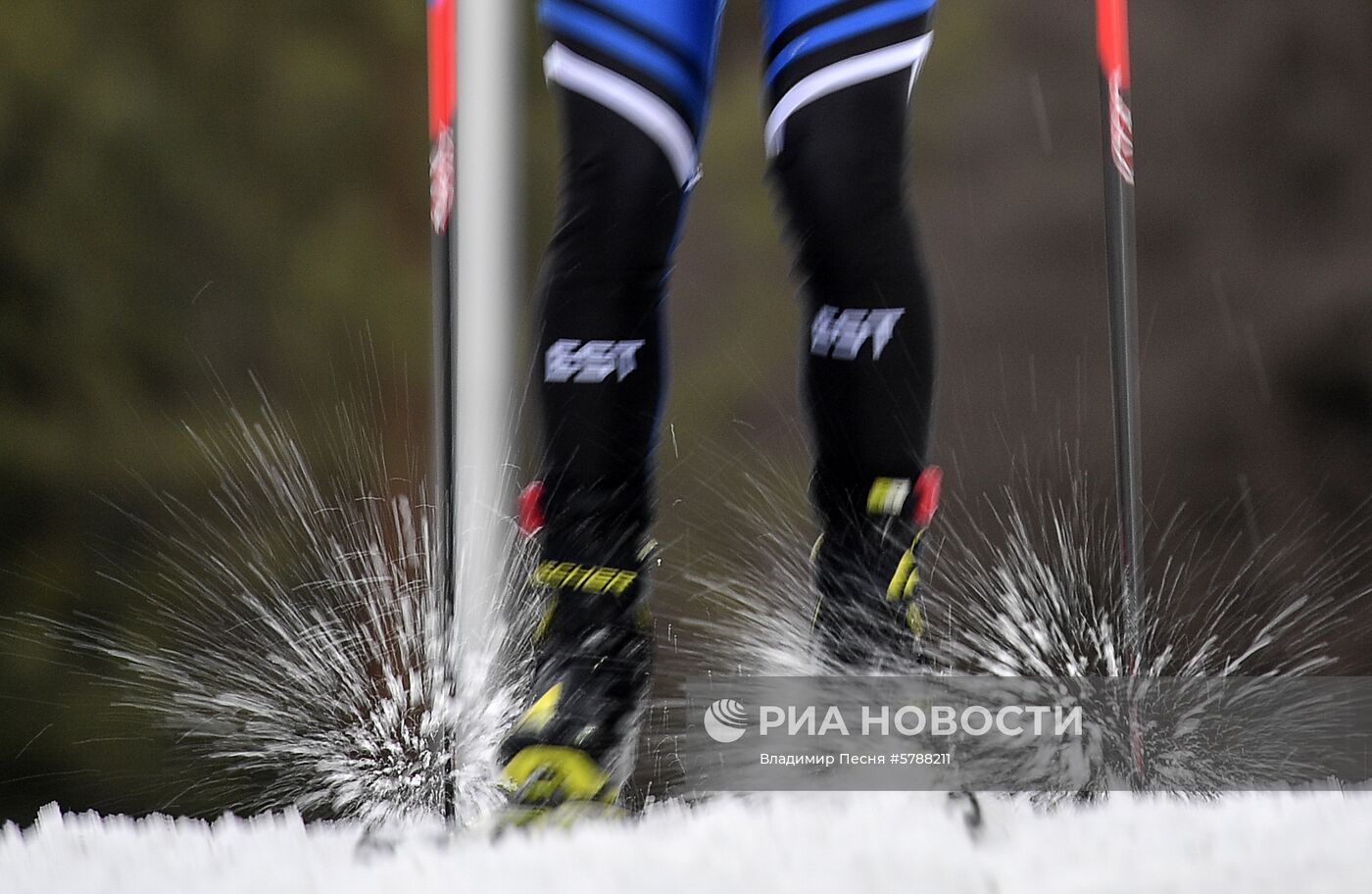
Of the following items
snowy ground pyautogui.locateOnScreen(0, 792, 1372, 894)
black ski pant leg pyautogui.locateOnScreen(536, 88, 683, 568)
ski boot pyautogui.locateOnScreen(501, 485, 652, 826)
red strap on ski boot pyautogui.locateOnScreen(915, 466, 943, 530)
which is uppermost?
black ski pant leg pyautogui.locateOnScreen(536, 88, 683, 568)

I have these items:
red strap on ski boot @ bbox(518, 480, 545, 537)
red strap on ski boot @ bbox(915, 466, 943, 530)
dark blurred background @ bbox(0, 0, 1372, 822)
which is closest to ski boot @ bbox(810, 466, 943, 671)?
red strap on ski boot @ bbox(915, 466, 943, 530)

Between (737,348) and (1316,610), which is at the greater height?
(737,348)

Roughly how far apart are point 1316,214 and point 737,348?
37cm

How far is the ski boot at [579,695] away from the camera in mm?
477

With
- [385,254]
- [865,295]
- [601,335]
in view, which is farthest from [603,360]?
[385,254]

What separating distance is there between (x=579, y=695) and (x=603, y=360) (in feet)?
0.45

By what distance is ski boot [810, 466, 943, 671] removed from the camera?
19.8 inches

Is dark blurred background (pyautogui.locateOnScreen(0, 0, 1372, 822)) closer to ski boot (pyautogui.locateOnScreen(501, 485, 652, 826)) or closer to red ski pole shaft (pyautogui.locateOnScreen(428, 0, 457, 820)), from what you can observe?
red ski pole shaft (pyautogui.locateOnScreen(428, 0, 457, 820))

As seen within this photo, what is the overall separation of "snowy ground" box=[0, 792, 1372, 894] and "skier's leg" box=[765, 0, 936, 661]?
Answer: 9 centimetres

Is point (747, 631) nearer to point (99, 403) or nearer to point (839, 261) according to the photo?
point (839, 261)

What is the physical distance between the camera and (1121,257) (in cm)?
65

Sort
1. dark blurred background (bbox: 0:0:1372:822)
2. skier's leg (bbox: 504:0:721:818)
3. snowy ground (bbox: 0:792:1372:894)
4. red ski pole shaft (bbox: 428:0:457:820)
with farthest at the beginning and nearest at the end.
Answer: dark blurred background (bbox: 0:0:1372:822), red ski pole shaft (bbox: 428:0:457:820), skier's leg (bbox: 504:0:721:818), snowy ground (bbox: 0:792:1372:894)

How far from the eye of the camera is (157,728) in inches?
28.2

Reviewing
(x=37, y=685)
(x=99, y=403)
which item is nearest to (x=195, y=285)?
(x=99, y=403)
